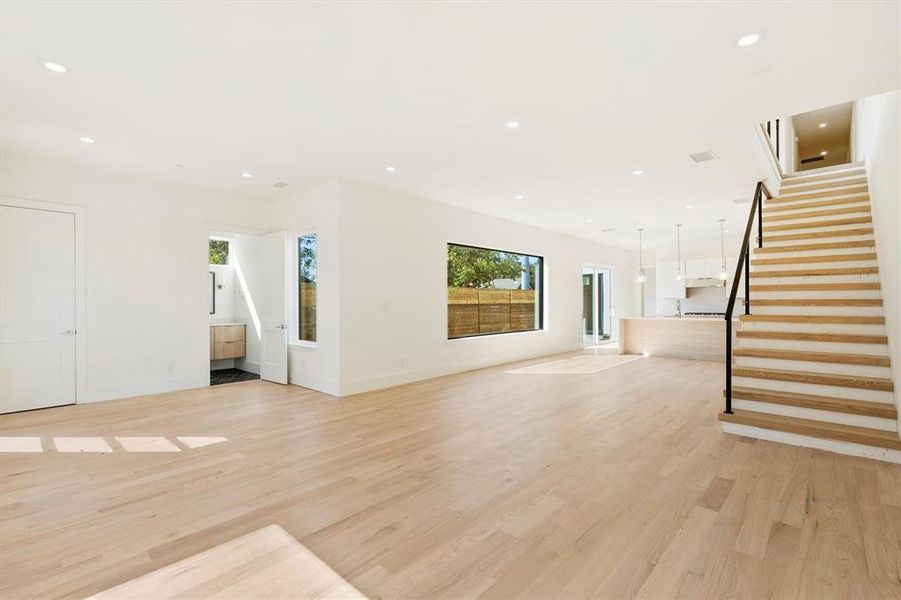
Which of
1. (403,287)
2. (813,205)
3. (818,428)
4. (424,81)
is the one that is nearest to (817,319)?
(818,428)

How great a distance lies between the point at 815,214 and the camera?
18.9 ft

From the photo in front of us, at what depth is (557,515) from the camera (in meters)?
2.38

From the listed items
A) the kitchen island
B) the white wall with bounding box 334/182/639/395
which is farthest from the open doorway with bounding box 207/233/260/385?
the kitchen island

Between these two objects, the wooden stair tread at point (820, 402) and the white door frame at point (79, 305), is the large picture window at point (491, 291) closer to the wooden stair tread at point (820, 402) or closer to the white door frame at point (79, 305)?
the wooden stair tread at point (820, 402)

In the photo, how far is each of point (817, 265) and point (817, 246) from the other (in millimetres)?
320

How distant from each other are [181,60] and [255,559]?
119 inches

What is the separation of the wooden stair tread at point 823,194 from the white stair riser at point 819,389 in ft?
12.2

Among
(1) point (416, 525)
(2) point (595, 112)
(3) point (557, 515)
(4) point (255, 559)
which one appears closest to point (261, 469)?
(4) point (255, 559)

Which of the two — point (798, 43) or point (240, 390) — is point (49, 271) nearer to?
point (240, 390)

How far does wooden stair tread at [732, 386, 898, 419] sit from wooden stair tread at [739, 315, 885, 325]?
875 mm

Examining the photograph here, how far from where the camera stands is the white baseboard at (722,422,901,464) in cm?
315

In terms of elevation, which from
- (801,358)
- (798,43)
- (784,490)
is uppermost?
(798,43)

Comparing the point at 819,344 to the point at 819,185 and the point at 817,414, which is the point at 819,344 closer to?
the point at 817,414

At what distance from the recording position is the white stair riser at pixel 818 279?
4.42m
